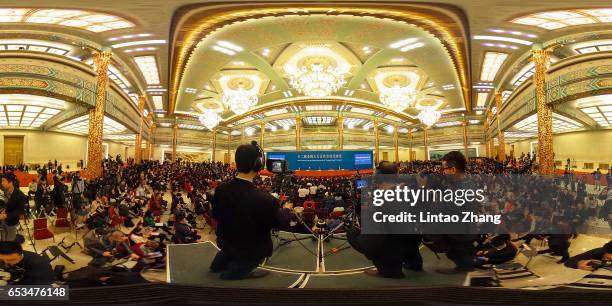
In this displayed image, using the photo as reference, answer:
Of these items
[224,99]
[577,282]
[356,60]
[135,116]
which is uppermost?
[356,60]

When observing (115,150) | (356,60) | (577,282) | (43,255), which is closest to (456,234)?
(577,282)

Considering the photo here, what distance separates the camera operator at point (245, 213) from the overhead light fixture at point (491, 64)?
1.85 metres

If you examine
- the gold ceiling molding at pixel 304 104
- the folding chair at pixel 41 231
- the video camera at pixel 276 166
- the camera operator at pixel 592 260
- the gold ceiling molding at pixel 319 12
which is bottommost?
the camera operator at pixel 592 260

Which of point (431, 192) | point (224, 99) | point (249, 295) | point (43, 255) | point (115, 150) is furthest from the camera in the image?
point (115, 150)

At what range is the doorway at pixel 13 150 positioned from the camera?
5.64ft

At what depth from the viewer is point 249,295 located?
1181 millimetres

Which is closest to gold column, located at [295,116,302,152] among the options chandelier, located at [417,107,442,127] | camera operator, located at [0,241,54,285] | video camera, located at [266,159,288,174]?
video camera, located at [266,159,288,174]

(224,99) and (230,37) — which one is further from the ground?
(230,37)

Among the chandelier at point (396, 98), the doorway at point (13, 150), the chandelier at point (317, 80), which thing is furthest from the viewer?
the chandelier at point (317, 80)

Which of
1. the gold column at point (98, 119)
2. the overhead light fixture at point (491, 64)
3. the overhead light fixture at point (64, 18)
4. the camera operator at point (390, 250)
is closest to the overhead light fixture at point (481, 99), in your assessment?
the overhead light fixture at point (491, 64)

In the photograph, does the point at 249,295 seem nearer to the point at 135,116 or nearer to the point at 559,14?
the point at 135,116

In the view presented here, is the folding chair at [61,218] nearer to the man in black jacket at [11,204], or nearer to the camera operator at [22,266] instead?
the man in black jacket at [11,204]

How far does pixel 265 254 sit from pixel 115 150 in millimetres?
1964

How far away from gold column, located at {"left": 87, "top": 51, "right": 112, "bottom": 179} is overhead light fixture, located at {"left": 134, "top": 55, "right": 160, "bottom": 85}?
0.61ft
